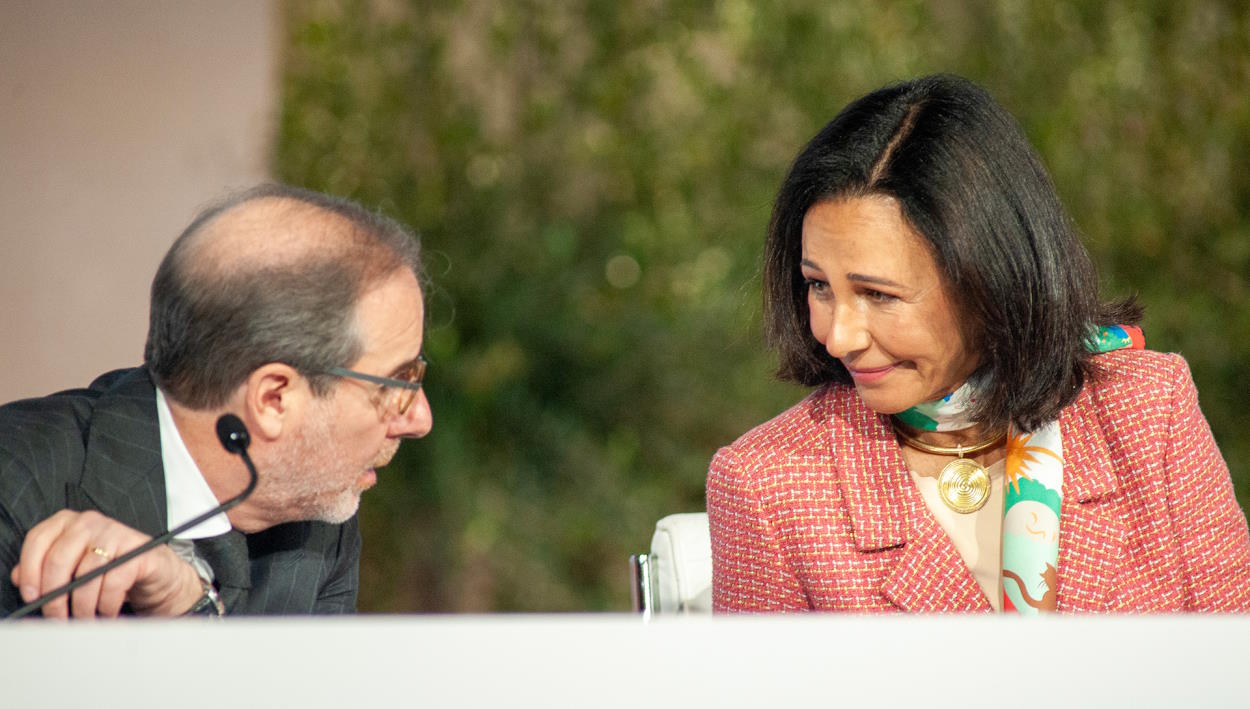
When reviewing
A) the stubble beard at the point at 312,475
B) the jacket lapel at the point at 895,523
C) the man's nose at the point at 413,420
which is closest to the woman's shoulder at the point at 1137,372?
the jacket lapel at the point at 895,523

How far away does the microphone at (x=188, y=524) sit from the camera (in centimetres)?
114

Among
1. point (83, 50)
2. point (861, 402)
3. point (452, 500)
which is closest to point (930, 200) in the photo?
point (861, 402)

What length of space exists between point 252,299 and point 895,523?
0.86m

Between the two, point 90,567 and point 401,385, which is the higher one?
point 401,385

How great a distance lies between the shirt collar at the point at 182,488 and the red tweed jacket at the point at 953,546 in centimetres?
64

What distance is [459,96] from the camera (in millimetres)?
3816

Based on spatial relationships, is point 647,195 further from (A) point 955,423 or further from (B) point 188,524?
(B) point 188,524

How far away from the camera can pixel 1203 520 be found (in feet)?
5.27

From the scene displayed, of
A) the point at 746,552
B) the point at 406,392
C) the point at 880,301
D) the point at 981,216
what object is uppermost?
the point at 981,216

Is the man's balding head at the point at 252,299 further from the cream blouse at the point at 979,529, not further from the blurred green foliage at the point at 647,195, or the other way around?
the blurred green foliage at the point at 647,195

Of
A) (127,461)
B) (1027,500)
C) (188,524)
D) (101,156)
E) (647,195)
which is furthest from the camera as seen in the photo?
(647,195)

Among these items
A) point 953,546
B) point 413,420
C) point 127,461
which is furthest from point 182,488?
point 953,546

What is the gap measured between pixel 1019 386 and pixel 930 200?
284 millimetres

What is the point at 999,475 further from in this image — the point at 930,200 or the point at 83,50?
the point at 83,50
